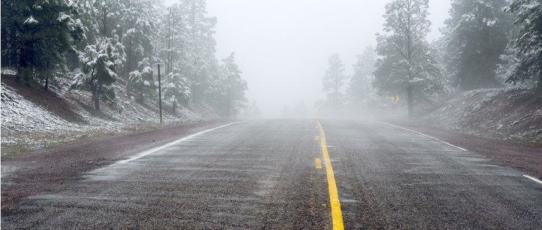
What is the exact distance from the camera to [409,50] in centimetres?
3288

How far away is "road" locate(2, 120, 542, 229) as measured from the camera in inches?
167

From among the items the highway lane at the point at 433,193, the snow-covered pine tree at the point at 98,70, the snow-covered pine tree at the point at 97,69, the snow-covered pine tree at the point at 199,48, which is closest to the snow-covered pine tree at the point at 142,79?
the snow-covered pine tree at the point at 98,70

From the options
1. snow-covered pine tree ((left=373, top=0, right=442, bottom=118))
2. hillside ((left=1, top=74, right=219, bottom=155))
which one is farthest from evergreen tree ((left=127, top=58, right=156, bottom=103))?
snow-covered pine tree ((left=373, top=0, right=442, bottom=118))

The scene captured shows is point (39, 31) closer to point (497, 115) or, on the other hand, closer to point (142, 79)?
point (142, 79)

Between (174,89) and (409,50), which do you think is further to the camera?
(174,89)

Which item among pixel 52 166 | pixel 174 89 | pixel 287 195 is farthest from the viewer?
pixel 174 89

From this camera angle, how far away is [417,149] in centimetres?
1056

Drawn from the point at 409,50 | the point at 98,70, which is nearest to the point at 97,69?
the point at 98,70

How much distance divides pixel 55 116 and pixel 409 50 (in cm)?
2706

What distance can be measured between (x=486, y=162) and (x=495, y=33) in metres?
27.3

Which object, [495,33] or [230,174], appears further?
[495,33]

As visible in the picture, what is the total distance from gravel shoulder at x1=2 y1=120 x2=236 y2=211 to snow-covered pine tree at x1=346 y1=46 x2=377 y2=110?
5540cm

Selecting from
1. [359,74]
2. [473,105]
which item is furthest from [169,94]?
[359,74]

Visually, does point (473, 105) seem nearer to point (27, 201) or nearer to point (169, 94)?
point (169, 94)
